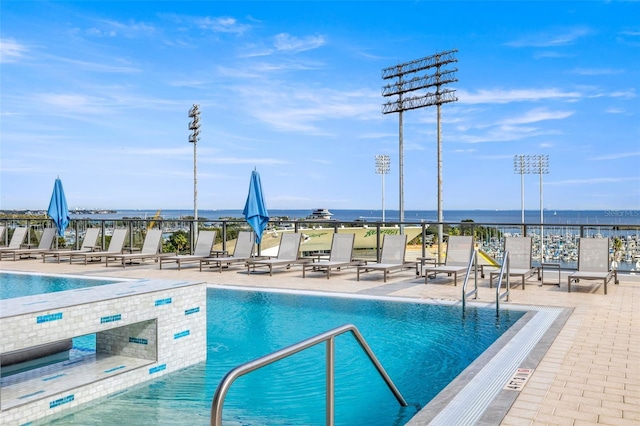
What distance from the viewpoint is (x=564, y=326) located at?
258 inches

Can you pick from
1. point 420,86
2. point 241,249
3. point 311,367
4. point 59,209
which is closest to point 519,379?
point 311,367

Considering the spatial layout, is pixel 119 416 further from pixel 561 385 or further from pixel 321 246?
pixel 321 246

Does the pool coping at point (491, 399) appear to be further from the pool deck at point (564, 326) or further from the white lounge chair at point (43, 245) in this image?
the white lounge chair at point (43, 245)

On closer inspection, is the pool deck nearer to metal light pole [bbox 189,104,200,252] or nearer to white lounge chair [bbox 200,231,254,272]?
white lounge chair [bbox 200,231,254,272]

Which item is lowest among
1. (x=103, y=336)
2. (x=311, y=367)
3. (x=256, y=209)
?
(x=311, y=367)

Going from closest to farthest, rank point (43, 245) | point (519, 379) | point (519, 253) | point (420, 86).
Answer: point (519, 379)
point (519, 253)
point (43, 245)
point (420, 86)

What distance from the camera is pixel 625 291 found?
31.0ft

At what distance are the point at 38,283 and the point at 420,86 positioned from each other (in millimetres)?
20382

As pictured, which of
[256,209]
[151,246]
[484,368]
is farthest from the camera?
[151,246]

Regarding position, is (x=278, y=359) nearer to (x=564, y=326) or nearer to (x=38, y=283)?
(x=564, y=326)

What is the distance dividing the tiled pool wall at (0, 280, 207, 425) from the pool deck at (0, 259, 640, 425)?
308cm

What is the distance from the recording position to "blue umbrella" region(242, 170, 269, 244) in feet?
41.2

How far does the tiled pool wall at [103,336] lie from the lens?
3992mm

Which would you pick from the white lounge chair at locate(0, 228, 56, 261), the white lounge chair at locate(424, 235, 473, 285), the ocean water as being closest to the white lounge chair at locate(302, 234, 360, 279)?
the white lounge chair at locate(424, 235, 473, 285)
